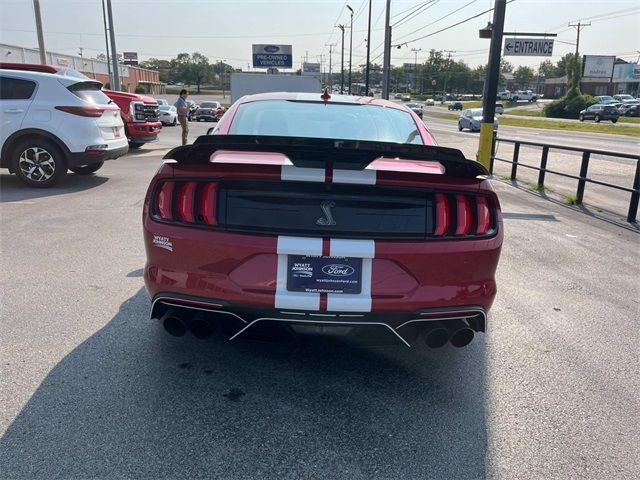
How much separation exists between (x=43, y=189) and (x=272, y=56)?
248 ft

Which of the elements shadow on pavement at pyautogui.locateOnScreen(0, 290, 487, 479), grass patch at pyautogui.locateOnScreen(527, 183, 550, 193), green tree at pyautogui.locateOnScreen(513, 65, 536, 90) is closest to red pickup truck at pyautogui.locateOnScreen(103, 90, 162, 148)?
Result: grass patch at pyautogui.locateOnScreen(527, 183, 550, 193)

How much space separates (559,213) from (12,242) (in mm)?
7980

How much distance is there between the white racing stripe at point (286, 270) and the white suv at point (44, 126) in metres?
7.76

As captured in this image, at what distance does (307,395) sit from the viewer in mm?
3049

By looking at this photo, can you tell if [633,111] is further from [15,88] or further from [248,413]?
[248,413]

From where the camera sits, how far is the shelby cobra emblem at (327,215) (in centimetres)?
279

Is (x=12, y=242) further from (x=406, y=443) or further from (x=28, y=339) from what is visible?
(x=406, y=443)

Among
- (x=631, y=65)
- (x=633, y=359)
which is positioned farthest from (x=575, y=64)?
(x=633, y=359)

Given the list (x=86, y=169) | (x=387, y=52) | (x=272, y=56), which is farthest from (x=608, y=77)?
(x=86, y=169)

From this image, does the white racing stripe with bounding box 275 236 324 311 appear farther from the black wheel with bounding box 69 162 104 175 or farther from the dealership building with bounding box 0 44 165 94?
the dealership building with bounding box 0 44 165 94

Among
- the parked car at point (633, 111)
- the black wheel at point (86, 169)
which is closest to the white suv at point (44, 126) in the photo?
the black wheel at point (86, 169)

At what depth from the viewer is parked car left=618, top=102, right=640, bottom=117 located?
168 feet

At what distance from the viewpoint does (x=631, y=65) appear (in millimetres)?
96750

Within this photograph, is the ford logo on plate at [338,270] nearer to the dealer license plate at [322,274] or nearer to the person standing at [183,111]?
the dealer license plate at [322,274]
